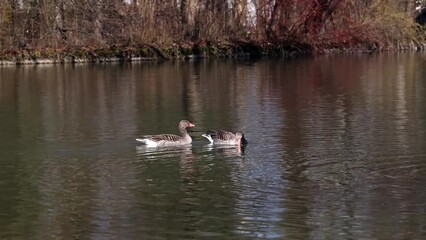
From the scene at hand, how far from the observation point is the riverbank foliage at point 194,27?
4622 centimetres

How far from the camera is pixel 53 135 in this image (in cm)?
1841

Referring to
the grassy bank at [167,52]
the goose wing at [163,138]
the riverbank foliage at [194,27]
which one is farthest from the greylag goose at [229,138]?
the riverbank foliage at [194,27]

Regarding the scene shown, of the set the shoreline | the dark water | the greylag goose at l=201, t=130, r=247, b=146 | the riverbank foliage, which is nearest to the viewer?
the dark water

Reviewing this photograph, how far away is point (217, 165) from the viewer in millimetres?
14828

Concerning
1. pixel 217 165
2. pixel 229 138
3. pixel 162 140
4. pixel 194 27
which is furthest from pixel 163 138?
pixel 194 27

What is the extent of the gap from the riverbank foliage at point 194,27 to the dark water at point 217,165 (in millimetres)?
17682

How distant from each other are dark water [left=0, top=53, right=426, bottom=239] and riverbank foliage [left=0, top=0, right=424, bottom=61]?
17.7m

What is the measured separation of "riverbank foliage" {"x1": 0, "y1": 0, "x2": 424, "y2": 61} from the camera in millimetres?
46219

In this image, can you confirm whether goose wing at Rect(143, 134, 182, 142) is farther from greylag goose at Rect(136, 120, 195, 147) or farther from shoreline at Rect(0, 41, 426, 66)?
shoreline at Rect(0, 41, 426, 66)

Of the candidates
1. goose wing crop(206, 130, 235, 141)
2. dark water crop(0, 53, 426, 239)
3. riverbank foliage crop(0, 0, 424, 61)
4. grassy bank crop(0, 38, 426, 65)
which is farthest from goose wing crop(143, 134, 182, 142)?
riverbank foliage crop(0, 0, 424, 61)

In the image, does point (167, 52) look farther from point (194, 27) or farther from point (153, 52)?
point (194, 27)

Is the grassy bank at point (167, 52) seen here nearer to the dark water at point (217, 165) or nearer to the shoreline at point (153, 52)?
the shoreline at point (153, 52)

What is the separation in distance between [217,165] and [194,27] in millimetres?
34916

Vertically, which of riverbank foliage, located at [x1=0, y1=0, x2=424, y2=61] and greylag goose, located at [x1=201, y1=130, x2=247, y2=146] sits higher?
riverbank foliage, located at [x1=0, y1=0, x2=424, y2=61]
